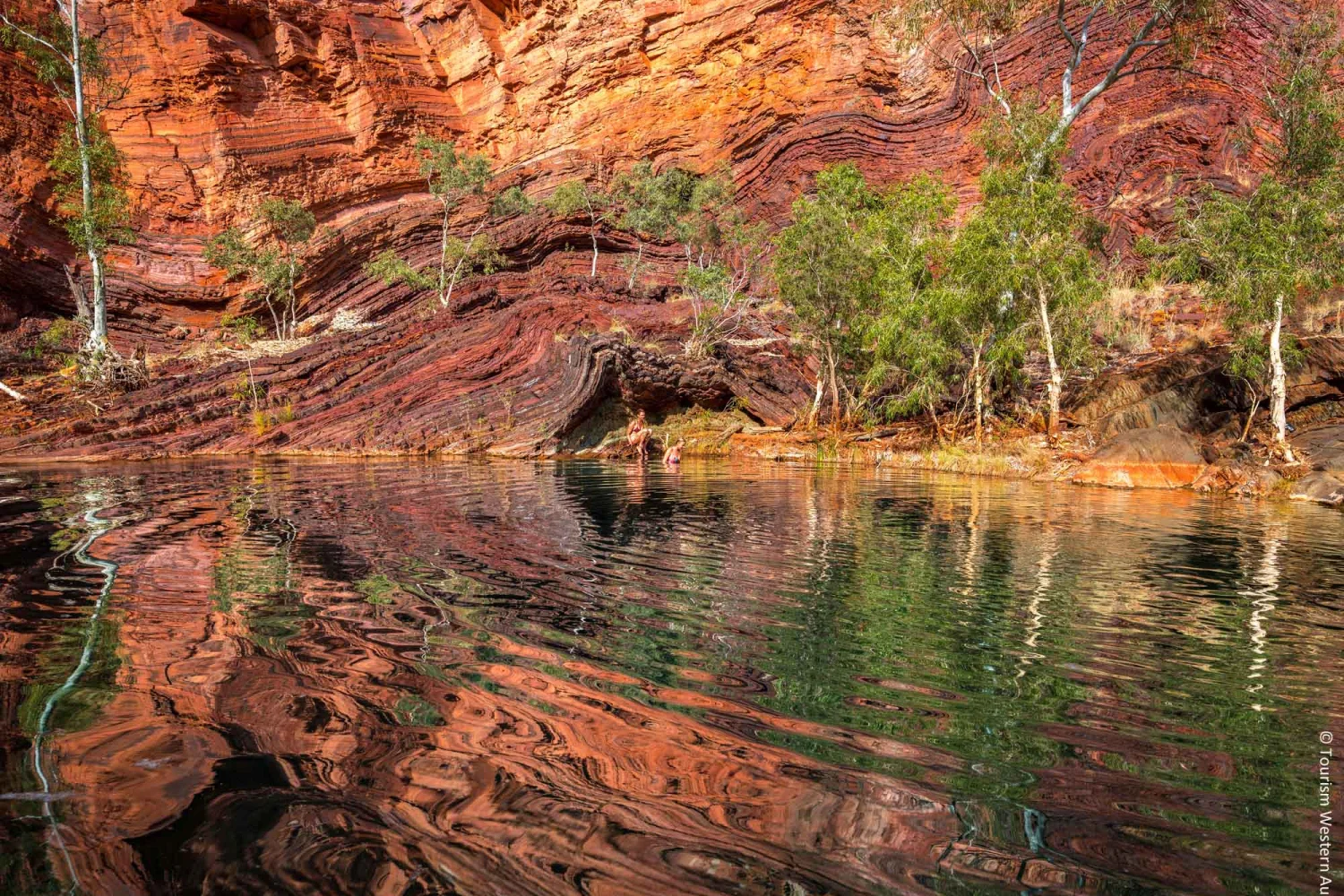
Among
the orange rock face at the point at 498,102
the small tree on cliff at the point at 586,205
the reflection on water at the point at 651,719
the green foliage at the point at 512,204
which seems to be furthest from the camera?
the green foliage at the point at 512,204

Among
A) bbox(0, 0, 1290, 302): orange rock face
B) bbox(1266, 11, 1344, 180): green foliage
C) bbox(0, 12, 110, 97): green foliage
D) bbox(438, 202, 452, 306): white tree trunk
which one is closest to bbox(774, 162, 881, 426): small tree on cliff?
bbox(1266, 11, 1344, 180): green foliage

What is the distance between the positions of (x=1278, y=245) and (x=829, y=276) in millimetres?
11996

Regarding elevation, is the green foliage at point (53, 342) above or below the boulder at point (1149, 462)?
above

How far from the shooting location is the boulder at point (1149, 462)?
16438 millimetres

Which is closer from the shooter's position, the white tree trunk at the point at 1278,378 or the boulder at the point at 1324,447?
the boulder at the point at 1324,447

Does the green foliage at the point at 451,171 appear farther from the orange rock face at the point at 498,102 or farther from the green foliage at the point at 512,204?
the orange rock face at the point at 498,102

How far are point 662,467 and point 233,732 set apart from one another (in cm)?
1701

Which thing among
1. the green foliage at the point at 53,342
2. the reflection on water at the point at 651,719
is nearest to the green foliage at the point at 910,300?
the reflection on water at the point at 651,719

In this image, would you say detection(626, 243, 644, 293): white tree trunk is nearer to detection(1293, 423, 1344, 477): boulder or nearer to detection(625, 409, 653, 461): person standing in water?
detection(625, 409, 653, 461): person standing in water

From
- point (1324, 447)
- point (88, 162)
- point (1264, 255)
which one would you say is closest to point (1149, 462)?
point (1324, 447)

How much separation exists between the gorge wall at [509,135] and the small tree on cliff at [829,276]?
15.1ft

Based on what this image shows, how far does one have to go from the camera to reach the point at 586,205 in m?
46.3

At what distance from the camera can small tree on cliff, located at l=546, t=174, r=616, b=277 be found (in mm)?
44562

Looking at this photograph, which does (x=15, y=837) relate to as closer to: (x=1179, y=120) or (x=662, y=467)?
(x=662, y=467)
